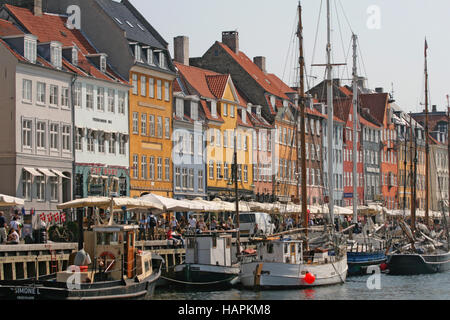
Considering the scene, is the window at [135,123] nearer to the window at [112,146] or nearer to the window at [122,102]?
the window at [122,102]

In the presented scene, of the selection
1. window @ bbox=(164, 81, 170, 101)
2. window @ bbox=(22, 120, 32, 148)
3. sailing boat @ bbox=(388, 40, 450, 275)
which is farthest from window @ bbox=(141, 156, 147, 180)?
sailing boat @ bbox=(388, 40, 450, 275)

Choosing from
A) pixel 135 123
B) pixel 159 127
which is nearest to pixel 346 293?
pixel 135 123

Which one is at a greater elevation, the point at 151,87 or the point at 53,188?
the point at 151,87

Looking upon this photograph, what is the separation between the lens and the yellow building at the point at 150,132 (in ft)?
233

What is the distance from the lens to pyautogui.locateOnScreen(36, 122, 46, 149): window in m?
60.7

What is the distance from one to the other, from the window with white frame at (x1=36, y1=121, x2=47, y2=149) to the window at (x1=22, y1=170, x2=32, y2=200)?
2.06 m

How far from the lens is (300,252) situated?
166 ft

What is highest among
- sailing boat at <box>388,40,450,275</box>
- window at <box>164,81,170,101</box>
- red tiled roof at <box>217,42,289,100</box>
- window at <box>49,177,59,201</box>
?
red tiled roof at <box>217,42,289,100</box>

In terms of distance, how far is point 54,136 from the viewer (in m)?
62.2

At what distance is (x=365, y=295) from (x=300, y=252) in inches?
179

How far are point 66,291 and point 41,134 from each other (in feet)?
88.0

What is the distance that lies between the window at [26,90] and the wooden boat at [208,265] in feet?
51.4

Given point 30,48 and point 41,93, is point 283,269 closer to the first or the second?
point 41,93

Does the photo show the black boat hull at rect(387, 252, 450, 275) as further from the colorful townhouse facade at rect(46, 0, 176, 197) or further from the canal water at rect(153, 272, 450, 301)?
the colorful townhouse facade at rect(46, 0, 176, 197)
